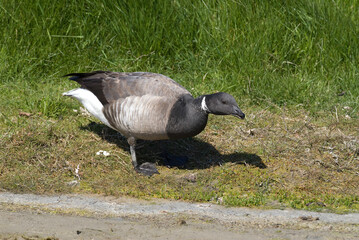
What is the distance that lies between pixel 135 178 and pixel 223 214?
115cm

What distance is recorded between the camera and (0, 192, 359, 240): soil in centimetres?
437

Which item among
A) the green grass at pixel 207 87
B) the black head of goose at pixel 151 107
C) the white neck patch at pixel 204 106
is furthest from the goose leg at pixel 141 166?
the white neck patch at pixel 204 106

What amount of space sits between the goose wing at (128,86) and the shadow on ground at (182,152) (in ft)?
2.12

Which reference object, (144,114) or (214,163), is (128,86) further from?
(214,163)

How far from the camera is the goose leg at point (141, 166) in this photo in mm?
5719

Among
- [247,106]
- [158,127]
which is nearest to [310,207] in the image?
[158,127]

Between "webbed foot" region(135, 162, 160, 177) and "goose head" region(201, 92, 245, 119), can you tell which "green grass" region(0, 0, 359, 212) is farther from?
"goose head" region(201, 92, 245, 119)

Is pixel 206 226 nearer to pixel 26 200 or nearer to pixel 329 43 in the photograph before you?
pixel 26 200

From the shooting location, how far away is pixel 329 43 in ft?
26.4

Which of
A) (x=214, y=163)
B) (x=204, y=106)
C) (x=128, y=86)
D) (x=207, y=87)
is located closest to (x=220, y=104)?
(x=204, y=106)

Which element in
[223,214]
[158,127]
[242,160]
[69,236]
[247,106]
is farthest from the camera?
[247,106]

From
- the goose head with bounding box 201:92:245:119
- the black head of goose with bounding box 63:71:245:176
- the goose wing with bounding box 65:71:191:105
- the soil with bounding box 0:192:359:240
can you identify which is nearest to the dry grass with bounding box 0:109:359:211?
the soil with bounding box 0:192:359:240

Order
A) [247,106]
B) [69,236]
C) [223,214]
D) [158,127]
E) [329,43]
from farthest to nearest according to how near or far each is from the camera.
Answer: [329,43] → [247,106] → [158,127] → [223,214] → [69,236]

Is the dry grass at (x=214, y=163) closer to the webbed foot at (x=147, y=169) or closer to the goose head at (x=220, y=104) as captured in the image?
the webbed foot at (x=147, y=169)
